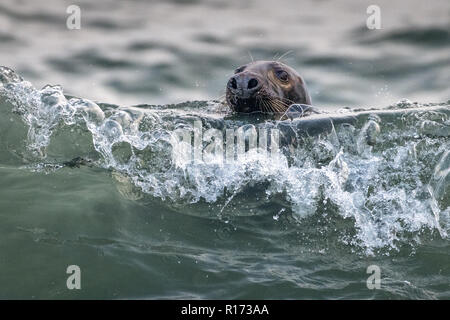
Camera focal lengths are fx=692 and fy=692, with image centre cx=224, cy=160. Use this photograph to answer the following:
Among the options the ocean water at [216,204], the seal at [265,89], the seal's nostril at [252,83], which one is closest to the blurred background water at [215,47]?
the ocean water at [216,204]

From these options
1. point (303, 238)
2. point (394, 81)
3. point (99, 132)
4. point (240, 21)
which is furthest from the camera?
point (240, 21)

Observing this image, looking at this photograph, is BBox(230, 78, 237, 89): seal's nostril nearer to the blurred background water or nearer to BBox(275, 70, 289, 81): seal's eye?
BBox(275, 70, 289, 81): seal's eye

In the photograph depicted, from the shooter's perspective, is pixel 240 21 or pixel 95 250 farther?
pixel 240 21

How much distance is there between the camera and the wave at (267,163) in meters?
5.29

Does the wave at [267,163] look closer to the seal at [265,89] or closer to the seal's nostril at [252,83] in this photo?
the seal at [265,89]

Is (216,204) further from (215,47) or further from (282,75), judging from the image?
(215,47)

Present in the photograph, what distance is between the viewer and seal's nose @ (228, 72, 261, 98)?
6410 mm

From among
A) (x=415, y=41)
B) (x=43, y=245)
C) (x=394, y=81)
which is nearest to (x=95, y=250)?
(x=43, y=245)

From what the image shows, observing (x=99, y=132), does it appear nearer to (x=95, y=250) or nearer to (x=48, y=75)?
(x=95, y=250)

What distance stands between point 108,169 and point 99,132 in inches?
14.2

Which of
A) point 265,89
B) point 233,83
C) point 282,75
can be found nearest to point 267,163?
point 233,83

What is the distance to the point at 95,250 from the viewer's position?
4.54m

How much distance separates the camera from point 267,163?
5684 millimetres

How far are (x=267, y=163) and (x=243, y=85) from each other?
1062mm
